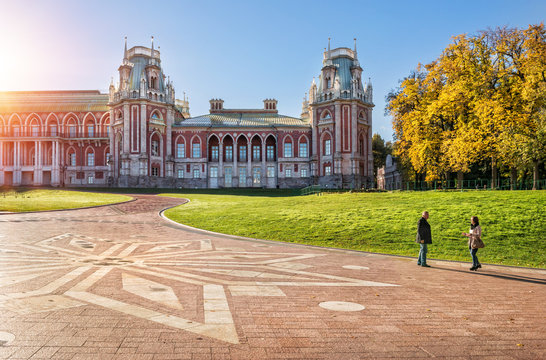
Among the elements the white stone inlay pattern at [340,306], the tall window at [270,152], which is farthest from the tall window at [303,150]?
the white stone inlay pattern at [340,306]

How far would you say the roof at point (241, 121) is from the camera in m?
67.0

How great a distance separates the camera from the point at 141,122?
61812 millimetres

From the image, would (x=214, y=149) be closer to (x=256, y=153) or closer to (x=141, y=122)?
(x=256, y=153)

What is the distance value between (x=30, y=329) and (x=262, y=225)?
53.7ft

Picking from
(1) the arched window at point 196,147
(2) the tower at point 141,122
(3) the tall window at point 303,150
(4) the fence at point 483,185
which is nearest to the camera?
(4) the fence at point 483,185

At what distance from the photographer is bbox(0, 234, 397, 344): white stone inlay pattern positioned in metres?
6.68

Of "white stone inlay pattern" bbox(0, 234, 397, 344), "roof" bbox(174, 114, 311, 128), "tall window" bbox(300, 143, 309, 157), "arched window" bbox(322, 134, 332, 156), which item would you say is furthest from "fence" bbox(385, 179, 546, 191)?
"roof" bbox(174, 114, 311, 128)

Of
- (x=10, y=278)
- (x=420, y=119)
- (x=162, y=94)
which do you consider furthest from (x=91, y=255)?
(x=162, y=94)

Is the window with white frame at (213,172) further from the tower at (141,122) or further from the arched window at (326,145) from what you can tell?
the arched window at (326,145)

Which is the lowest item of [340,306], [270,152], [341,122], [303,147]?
[340,306]

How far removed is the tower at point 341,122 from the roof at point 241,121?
13.2ft

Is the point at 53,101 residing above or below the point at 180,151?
above

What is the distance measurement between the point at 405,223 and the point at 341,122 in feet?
145

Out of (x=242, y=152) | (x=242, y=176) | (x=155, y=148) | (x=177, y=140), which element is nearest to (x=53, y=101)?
(x=155, y=148)
